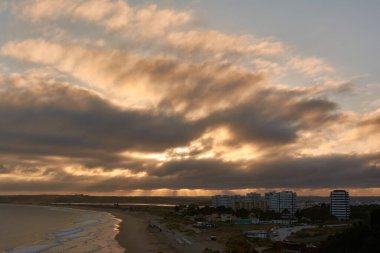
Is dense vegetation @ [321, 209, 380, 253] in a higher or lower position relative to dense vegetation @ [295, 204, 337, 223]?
higher

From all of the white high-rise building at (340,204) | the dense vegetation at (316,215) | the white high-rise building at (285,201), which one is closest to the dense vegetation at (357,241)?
the dense vegetation at (316,215)

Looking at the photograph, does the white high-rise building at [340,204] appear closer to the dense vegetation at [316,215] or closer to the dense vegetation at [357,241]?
the dense vegetation at [316,215]

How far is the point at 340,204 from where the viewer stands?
16112 centimetres

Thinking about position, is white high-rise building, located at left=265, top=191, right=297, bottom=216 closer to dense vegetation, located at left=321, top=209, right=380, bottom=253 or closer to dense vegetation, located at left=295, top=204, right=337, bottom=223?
dense vegetation, located at left=295, top=204, right=337, bottom=223

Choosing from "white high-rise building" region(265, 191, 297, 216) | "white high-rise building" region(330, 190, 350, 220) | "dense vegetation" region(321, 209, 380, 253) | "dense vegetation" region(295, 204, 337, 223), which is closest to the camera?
"dense vegetation" region(321, 209, 380, 253)

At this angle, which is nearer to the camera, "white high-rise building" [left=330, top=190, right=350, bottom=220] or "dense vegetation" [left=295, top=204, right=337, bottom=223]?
"dense vegetation" [left=295, top=204, right=337, bottom=223]

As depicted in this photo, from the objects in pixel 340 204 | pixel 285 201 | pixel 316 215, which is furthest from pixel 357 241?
pixel 285 201

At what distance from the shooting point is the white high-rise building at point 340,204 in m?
156

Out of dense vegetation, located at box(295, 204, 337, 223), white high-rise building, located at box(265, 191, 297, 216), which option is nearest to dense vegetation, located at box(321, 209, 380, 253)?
dense vegetation, located at box(295, 204, 337, 223)

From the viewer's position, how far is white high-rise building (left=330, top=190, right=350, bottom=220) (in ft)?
512

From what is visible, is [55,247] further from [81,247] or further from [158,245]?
[158,245]

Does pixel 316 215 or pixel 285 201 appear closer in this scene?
pixel 316 215

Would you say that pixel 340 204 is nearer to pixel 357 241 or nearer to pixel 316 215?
pixel 316 215

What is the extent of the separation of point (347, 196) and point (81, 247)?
123162mm
